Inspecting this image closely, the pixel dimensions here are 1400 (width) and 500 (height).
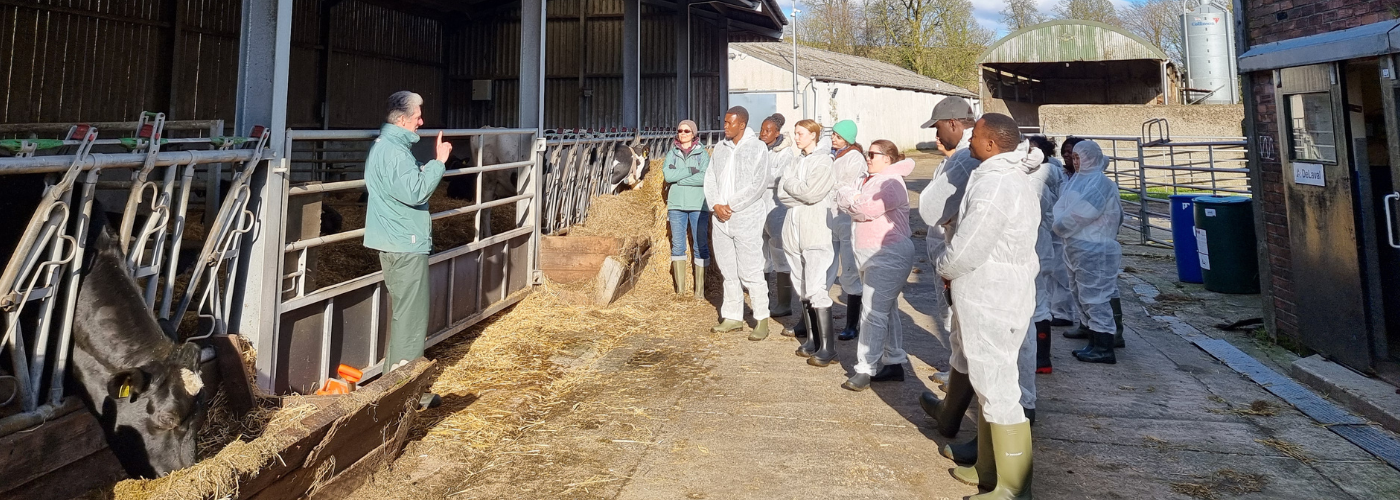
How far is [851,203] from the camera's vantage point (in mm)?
5293

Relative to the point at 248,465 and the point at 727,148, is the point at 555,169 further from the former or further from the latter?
the point at 248,465

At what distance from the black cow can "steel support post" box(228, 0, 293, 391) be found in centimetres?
91

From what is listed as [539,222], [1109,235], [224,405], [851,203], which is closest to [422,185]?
[224,405]

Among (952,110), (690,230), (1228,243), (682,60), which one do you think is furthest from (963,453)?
(682,60)

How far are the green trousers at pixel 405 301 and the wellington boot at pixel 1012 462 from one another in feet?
9.72

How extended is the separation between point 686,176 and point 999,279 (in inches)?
180

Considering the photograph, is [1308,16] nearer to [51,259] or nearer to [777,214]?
[777,214]

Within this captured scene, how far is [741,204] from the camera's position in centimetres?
665

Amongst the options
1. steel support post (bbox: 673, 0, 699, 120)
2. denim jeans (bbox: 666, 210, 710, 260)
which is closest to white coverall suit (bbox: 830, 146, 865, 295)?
denim jeans (bbox: 666, 210, 710, 260)

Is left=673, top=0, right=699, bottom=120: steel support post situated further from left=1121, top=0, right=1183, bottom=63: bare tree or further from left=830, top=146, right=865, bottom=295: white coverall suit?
left=1121, top=0, right=1183, bottom=63: bare tree

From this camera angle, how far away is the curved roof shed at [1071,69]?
80.9ft

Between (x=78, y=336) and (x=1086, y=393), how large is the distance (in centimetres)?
500

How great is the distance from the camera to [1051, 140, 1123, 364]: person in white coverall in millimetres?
6023

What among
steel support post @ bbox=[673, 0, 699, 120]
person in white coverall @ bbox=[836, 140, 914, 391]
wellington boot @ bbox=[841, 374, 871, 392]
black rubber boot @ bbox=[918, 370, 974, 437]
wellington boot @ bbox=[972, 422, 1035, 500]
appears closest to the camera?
wellington boot @ bbox=[972, 422, 1035, 500]
